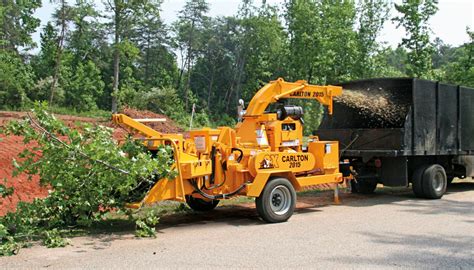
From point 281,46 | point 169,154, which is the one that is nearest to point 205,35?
point 281,46

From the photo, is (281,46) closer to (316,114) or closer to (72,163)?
(316,114)

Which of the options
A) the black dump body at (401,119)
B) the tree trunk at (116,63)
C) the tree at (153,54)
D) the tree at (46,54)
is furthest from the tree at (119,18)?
the black dump body at (401,119)

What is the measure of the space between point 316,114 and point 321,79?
13.3ft

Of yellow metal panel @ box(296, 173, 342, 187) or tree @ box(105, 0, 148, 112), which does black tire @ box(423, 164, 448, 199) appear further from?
tree @ box(105, 0, 148, 112)

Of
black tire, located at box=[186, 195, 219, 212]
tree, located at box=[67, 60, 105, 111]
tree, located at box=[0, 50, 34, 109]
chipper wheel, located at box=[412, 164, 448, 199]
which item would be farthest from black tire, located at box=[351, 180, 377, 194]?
tree, located at box=[67, 60, 105, 111]

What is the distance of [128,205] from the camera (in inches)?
348

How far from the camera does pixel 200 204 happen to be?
36.8 feet

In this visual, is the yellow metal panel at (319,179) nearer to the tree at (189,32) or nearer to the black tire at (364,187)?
the black tire at (364,187)

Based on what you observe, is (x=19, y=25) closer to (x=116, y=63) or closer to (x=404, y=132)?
(x=116, y=63)

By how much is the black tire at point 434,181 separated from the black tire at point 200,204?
19.1ft

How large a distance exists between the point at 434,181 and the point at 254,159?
619 cm

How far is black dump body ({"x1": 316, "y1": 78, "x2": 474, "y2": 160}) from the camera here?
13.0 m

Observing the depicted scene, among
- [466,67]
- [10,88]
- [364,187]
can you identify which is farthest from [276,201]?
[10,88]

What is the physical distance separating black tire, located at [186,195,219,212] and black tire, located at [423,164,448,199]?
5.83 m
